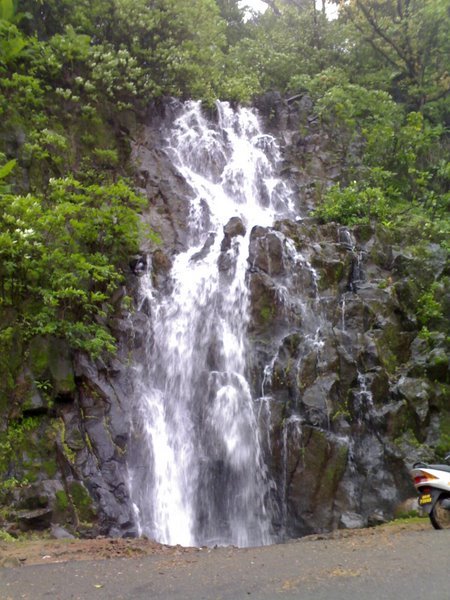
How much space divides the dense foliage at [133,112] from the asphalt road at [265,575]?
194 inches

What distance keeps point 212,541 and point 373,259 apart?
7.48 meters

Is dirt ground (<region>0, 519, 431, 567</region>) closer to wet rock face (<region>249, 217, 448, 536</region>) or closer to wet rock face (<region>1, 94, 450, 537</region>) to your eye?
wet rock face (<region>1, 94, 450, 537</region>)

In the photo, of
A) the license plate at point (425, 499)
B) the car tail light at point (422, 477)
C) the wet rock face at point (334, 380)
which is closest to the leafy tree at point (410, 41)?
the wet rock face at point (334, 380)

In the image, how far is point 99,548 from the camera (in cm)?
668

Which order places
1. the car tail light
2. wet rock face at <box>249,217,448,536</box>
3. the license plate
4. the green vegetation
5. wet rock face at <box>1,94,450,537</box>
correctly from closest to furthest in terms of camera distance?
the license plate → the car tail light → wet rock face at <box>1,94,450,537</box> → wet rock face at <box>249,217,448,536</box> → the green vegetation

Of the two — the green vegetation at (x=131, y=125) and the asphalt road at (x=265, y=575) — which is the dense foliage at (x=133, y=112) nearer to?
the green vegetation at (x=131, y=125)

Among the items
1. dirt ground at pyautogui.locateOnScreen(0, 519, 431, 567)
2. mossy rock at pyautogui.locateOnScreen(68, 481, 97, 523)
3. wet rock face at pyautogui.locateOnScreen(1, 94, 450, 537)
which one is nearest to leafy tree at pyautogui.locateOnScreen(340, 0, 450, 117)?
wet rock face at pyautogui.locateOnScreen(1, 94, 450, 537)

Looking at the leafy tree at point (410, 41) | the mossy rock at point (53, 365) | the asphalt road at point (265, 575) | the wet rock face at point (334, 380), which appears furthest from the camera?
the leafy tree at point (410, 41)

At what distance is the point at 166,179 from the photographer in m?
15.9

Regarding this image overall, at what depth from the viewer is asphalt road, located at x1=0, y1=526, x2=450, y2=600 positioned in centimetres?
464

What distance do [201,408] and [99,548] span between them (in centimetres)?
447

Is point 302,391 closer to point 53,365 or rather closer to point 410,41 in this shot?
point 53,365

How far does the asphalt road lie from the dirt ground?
299mm

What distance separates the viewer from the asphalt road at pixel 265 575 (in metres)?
4.64
